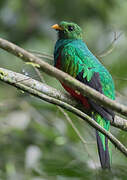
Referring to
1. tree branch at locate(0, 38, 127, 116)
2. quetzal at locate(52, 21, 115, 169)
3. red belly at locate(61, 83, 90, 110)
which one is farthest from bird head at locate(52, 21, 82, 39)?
tree branch at locate(0, 38, 127, 116)

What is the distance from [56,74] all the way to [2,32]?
418 cm

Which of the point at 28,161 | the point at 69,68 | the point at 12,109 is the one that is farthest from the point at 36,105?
the point at 69,68

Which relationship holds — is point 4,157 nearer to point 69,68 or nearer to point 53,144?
point 53,144

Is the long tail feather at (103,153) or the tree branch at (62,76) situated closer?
the tree branch at (62,76)

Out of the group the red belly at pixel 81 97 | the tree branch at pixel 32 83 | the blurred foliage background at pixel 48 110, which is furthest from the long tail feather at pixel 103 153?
the red belly at pixel 81 97

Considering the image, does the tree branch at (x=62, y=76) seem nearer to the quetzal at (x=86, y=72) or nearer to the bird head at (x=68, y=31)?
the quetzal at (x=86, y=72)

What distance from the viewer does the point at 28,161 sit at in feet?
12.3

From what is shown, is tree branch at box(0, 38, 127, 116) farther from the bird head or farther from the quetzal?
the bird head

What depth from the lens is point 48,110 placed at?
4.70 metres

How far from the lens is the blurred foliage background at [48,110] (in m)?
3.25

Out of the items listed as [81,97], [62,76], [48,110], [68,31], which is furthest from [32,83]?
[48,110]

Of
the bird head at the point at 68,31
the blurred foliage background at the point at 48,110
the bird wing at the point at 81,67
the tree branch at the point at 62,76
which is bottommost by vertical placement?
the blurred foliage background at the point at 48,110

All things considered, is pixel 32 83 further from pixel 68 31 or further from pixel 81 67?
pixel 68 31

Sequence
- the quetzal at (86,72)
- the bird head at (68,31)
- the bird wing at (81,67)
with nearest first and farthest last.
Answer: the quetzal at (86,72) → the bird wing at (81,67) → the bird head at (68,31)
